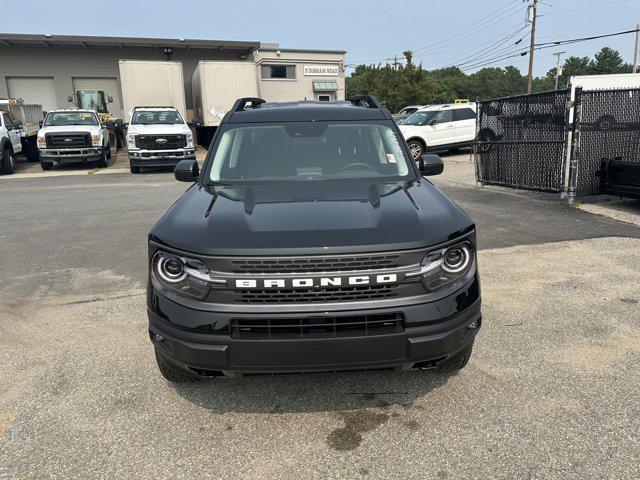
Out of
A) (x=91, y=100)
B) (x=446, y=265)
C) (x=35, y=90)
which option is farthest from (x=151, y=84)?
(x=446, y=265)

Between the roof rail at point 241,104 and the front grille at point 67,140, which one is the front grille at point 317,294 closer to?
the roof rail at point 241,104

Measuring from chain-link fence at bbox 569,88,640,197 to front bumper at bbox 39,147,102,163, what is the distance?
15.8m

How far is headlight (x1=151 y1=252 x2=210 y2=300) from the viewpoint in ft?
8.34

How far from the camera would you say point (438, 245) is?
2578 mm

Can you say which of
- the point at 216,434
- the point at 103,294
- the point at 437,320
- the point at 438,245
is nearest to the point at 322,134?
the point at 438,245

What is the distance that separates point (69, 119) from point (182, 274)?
60.9ft

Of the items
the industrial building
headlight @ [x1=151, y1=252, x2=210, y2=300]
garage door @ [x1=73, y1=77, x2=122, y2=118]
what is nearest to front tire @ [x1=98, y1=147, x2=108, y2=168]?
the industrial building

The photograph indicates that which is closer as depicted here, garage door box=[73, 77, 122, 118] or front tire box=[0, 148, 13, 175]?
front tire box=[0, 148, 13, 175]

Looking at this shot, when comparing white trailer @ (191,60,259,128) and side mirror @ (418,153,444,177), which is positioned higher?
white trailer @ (191,60,259,128)

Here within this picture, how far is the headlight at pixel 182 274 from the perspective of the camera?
2.54m

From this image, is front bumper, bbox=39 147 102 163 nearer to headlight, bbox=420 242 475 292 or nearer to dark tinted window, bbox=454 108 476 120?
dark tinted window, bbox=454 108 476 120

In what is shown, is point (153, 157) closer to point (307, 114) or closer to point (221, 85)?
point (221, 85)

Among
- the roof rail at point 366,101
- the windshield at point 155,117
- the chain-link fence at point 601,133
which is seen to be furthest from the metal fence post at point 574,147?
the windshield at point 155,117

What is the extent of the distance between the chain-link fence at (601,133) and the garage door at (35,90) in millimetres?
30693
